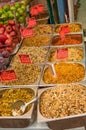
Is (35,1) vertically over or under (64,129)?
over

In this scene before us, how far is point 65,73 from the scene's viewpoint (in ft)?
5.66

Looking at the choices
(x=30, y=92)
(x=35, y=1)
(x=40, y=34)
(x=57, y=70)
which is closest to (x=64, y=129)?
(x=30, y=92)

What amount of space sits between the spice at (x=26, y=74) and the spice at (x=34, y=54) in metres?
0.08

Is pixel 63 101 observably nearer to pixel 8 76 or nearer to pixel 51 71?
pixel 51 71

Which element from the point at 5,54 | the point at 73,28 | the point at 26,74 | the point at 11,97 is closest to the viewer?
the point at 11,97

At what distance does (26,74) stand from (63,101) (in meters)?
0.46

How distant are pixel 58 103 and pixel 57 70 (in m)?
0.39

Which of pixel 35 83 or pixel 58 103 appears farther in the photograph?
pixel 35 83

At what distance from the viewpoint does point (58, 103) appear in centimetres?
143

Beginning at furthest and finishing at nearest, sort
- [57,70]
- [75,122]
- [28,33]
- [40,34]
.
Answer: [40,34] < [28,33] < [57,70] < [75,122]

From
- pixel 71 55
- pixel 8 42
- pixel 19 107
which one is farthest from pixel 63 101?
pixel 8 42

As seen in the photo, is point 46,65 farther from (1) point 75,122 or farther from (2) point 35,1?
(2) point 35,1

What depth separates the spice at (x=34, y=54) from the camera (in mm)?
1957

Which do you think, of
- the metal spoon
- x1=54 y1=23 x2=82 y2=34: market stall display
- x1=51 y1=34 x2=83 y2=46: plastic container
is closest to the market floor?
x1=54 y1=23 x2=82 y2=34: market stall display
